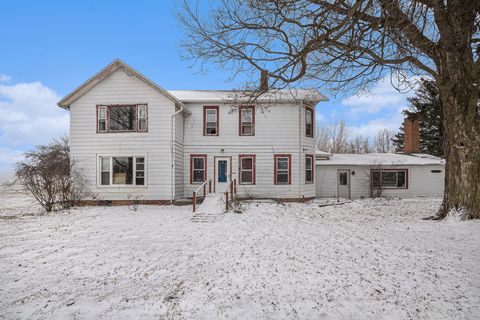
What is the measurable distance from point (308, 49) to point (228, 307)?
749cm

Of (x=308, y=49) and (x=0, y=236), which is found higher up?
(x=308, y=49)

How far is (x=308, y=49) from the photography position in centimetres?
923

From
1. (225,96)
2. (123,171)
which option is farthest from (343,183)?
(123,171)

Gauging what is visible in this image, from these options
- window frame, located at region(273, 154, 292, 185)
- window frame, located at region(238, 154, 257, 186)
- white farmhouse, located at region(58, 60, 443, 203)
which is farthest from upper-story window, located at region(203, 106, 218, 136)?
window frame, located at region(273, 154, 292, 185)

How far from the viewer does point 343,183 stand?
21.9 metres

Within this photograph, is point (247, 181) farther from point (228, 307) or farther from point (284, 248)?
point (228, 307)

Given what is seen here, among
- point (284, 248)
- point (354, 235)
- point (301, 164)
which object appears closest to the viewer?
point (284, 248)

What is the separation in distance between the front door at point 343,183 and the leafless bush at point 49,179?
51.6ft

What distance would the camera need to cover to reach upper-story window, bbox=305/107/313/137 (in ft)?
59.8

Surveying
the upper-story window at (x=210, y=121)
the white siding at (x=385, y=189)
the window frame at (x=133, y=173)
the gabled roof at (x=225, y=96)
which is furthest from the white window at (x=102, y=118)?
the white siding at (x=385, y=189)

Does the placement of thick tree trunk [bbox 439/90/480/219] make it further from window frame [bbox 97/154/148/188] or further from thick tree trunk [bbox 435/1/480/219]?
window frame [bbox 97/154/148/188]

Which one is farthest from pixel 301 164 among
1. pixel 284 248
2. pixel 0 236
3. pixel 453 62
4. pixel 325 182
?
pixel 0 236

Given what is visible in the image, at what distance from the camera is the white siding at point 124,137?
15.8m

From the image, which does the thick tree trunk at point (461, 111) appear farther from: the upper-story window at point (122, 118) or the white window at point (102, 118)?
the white window at point (102, 118)
